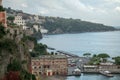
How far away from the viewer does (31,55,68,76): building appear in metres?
41.2

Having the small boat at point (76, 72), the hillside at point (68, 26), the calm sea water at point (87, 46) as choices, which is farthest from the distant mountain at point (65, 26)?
the small boat at point (76, 72)

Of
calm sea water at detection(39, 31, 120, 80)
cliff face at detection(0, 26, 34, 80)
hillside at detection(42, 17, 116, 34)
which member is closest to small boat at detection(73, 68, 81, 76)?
calm sea water at detection(39, 31, 120, 80)

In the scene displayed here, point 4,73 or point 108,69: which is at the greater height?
point 4,73

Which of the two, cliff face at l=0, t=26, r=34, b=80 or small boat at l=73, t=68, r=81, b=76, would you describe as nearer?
cliff face at l=0, t=26, r=34, b=80

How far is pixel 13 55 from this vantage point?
20.4 meters

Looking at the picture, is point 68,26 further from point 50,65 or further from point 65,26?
point 50,65

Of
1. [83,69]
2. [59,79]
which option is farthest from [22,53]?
[83,69]

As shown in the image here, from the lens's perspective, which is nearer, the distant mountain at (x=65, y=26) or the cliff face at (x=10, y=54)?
the cliff face at (x=10, y=54)

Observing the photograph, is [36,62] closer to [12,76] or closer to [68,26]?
[12,76]

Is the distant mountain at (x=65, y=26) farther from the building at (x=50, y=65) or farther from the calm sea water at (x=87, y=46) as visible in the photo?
the building at (x=50, y=65)

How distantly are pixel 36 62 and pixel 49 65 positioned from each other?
1401 millimetres

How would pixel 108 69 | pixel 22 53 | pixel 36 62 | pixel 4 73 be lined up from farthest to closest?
1. pixel 108 69
2. pixel 36 62
3. pixel 22 53
4. pixel 4 73

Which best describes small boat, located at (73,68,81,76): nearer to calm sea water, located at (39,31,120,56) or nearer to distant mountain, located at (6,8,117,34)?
calm sea water, located at (39,31,120,56)

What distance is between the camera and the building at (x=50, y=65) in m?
41.2
